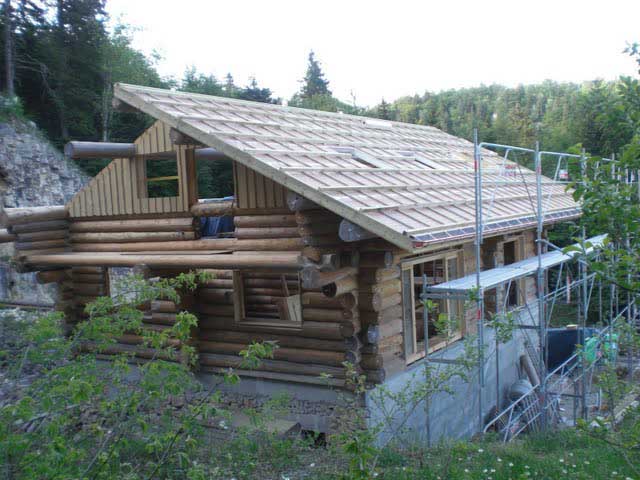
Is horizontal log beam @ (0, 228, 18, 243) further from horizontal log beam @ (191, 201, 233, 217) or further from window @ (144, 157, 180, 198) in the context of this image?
window @ (144, 157, 180, 198)

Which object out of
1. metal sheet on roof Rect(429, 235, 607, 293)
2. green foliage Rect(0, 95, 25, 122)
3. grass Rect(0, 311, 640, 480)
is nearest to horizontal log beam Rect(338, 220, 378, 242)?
metal sheet on roof Rect(429, 235, 607, 293)

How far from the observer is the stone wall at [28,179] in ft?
65.4

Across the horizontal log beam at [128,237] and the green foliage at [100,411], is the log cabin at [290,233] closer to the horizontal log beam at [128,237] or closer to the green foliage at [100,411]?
the horizontal log beam at [128,237]

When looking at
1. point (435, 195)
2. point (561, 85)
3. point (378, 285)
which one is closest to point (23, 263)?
point (378, 285)

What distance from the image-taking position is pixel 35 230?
11516 mm

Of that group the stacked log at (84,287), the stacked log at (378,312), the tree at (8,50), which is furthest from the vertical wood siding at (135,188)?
the tree at (8,50)

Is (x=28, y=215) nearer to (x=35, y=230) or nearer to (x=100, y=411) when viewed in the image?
(x=35, y=230)

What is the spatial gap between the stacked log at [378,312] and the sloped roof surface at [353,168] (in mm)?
840

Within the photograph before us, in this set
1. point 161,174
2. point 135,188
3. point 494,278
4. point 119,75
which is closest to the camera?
point 494,278

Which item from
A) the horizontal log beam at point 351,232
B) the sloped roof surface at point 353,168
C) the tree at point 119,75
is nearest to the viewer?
the horizontal log beam at point 351,232

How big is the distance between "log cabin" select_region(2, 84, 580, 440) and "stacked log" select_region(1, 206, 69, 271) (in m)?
0.03

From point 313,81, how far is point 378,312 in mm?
46581

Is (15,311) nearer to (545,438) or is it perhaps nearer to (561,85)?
(545,438)

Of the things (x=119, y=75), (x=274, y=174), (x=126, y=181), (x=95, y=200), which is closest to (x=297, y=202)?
(x=274, y=174)
